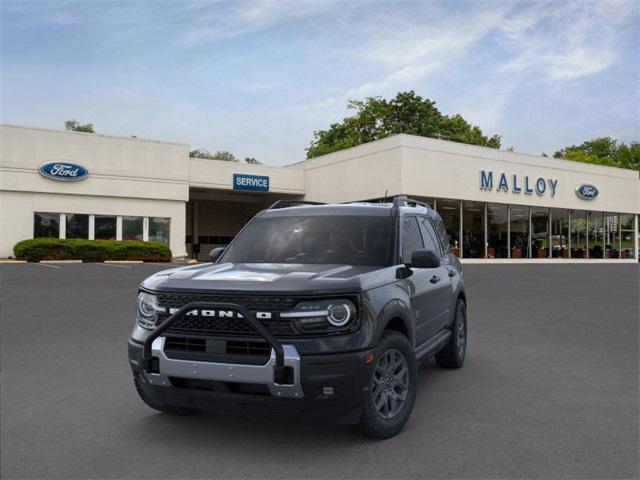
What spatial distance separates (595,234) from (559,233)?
487 cm

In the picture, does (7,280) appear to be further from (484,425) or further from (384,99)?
(384,99)

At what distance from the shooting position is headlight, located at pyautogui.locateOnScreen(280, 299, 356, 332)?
12.7 ft

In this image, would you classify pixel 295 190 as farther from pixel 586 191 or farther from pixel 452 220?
pixel 586 191

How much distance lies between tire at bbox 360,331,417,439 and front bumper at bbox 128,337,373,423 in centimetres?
21

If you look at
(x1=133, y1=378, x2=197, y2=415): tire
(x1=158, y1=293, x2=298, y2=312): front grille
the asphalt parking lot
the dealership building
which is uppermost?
the dealership building

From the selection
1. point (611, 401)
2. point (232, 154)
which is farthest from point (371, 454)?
point (232, 154)

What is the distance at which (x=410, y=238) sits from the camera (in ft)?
18.7

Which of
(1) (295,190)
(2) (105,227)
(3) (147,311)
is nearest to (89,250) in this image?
(2) (105,227)

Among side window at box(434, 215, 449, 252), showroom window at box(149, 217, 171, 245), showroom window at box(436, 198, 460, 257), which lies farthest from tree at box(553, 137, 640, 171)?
side window at box(434, 215, 449, 252)

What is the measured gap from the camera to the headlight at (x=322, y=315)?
386 centimetres

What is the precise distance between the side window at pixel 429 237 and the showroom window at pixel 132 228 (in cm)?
3152

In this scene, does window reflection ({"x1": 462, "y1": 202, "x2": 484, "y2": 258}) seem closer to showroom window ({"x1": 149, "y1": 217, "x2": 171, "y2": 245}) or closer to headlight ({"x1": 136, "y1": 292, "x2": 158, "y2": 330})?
showroom window ({"x1": 149, "y1": 217, "x2": 171, "y2": 245})

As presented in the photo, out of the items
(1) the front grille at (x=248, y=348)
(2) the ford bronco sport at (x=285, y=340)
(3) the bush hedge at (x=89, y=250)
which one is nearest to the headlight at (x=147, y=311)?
(2) the ford bronco sport at (x=285, y=340)

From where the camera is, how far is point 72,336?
28.1 feet
